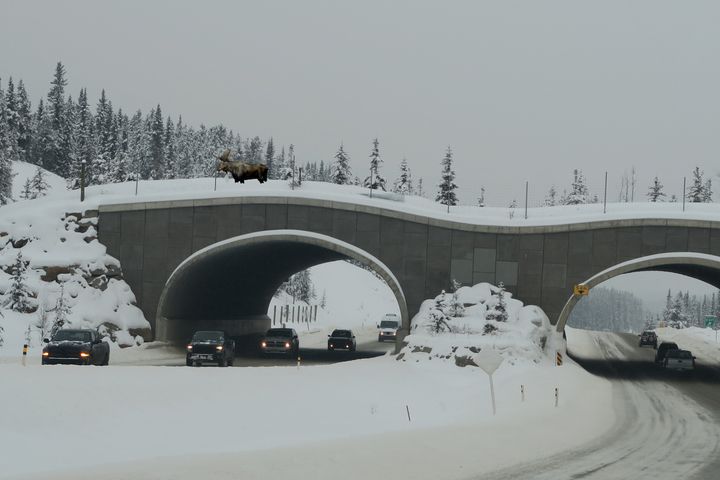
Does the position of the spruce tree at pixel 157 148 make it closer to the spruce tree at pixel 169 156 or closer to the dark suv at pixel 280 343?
the spruce tree at pixel 169 156

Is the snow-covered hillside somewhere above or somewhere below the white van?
above

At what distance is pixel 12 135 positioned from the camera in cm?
12862

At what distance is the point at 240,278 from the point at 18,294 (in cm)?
1851

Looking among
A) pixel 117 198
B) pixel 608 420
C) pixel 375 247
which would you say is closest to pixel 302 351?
pixel 375 247

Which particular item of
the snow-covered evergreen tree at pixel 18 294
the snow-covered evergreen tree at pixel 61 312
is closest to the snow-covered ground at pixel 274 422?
the snow-covered evergreen tree at pixel 61 312

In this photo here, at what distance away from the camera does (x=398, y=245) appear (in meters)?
48.7

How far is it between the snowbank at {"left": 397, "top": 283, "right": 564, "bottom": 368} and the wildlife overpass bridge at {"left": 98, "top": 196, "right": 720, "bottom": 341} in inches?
61.5

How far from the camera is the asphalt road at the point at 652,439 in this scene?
17.7m

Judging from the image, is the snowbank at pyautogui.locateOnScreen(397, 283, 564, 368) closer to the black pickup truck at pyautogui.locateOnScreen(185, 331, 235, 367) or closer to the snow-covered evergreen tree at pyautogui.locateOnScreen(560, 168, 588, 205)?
the black pickup truck at pyautogui.locateOnScreen(185, 331, 235, 367)

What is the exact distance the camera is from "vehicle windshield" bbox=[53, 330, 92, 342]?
108ft

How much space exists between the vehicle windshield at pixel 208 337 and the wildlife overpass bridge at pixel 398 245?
1101 centimetres

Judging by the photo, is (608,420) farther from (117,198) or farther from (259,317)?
(259,317)

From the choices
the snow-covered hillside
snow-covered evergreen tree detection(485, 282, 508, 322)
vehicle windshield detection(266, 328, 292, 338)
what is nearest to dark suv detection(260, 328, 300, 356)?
vehicle windshield detection(266, 328, 292, 338)

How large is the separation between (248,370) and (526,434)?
1228cm
